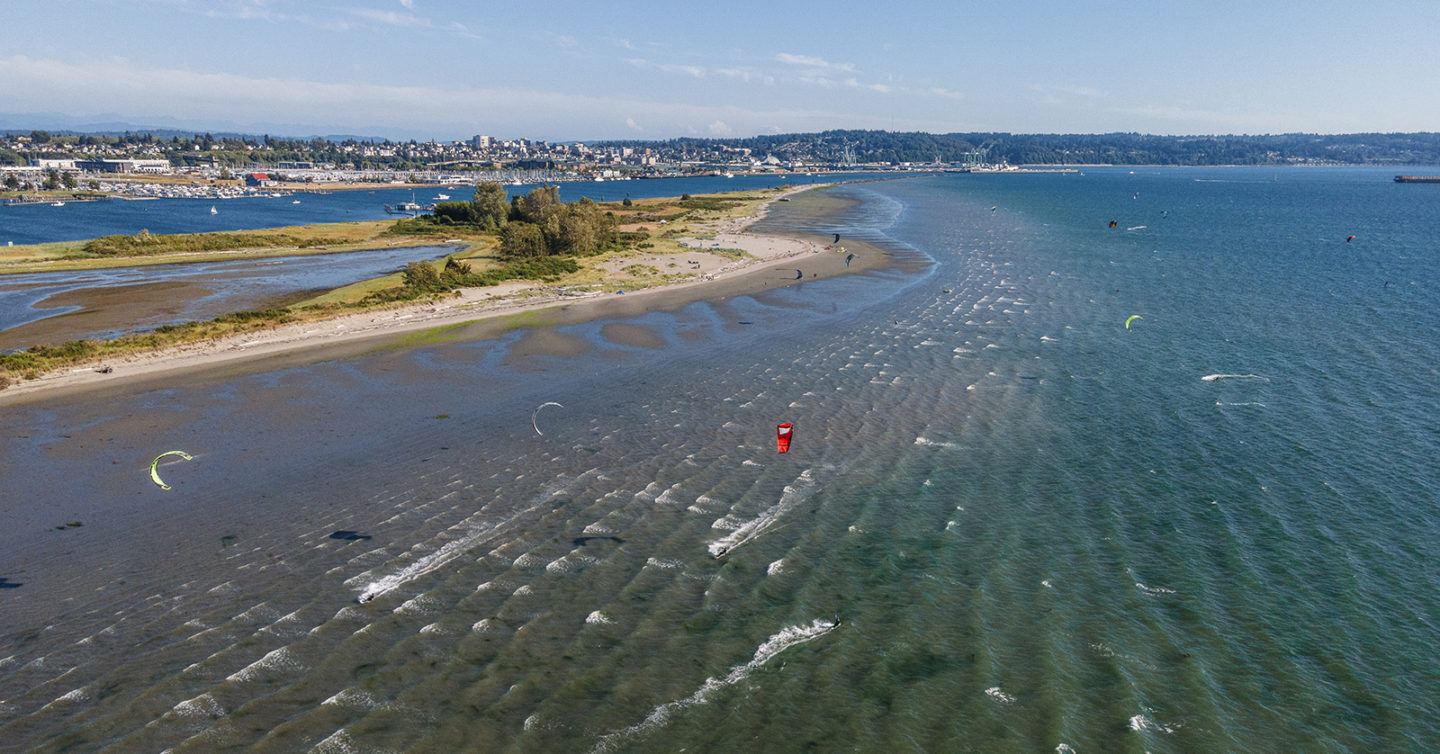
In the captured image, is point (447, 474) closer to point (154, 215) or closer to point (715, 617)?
point (715, 617)

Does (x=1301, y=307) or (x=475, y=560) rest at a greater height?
(x=1301, y=307)

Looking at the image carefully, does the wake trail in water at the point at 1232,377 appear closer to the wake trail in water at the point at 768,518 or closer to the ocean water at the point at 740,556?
the ocean water at the point at 740,556

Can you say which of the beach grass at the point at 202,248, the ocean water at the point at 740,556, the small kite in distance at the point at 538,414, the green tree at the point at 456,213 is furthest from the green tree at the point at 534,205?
the small kite in distance at the point at 538,414

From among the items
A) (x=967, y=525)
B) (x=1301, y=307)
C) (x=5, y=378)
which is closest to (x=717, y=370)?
(x=967, y=525)

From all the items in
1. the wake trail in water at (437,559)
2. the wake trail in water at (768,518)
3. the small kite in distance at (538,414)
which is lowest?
the wake trail in water at (437,559)

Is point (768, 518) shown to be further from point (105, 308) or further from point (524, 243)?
point (524, 243)

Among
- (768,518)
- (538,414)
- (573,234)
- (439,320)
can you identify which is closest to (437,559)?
(768,518)

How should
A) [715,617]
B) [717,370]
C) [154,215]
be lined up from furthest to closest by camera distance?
1. [154,215]
2. [717,370]
3. [715,617]
